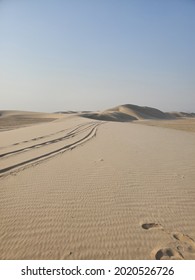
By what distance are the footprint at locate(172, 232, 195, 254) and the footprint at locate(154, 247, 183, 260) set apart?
0.42ft

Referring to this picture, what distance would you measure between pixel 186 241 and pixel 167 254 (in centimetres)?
37

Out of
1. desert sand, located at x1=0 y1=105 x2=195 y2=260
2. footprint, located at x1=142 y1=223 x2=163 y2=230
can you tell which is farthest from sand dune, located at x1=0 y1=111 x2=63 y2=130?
footprint, located at x1=142 y1=223 x2=163 y2=230

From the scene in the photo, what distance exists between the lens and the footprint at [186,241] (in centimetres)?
288

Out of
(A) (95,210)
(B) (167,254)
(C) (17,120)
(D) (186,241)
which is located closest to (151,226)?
(D) (186,241)

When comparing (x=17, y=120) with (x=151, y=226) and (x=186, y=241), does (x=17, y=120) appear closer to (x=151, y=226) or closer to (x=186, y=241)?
(x=151, y=226)

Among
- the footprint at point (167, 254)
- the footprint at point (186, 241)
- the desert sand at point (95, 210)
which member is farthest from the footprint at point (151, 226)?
the footprint at point (167, 254)

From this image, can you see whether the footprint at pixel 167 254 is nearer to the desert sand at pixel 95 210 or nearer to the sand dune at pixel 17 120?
the desert sand at pixel 95 210

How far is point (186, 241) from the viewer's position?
3.04 m

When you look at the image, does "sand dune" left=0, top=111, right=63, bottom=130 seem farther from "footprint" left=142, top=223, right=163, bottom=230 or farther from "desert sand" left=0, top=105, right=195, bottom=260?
"footprint" left=142, top=223, right=163, bottom=230

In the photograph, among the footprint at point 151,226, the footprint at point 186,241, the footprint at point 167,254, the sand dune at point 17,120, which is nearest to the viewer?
the footprint at point 167,254

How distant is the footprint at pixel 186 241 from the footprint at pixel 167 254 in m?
0.13

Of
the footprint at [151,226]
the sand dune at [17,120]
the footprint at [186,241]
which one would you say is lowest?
the footprint at [186,241]

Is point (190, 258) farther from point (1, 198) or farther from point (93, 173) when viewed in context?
point (93, 173)

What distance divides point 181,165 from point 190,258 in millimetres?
4362
